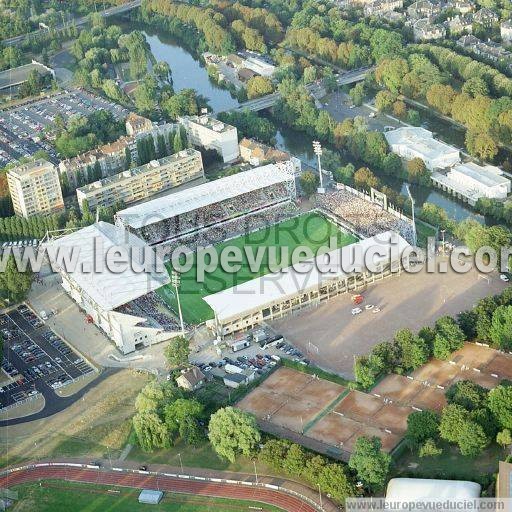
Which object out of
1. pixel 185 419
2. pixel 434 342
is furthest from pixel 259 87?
pixel 185 419

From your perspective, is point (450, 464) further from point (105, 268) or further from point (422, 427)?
point (105, 268)

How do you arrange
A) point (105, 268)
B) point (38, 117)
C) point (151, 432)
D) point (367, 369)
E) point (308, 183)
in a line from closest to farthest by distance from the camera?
point (151, 432)
point (367, 369)
point (105, 268)
point (308, 183)
point (38, 117)

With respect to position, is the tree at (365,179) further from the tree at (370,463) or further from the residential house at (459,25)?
the residential house at (459,25)

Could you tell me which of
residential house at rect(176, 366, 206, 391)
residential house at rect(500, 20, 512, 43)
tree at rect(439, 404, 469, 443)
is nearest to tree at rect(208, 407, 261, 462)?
residential house at rect(176, 366, 206, 391)

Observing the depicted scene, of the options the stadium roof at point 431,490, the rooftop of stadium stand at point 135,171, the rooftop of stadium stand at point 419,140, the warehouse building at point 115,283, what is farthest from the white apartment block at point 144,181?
the stadium roof at point 431,490

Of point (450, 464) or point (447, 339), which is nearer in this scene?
point (450, 464)

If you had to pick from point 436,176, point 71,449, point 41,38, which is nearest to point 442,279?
point 436,176
